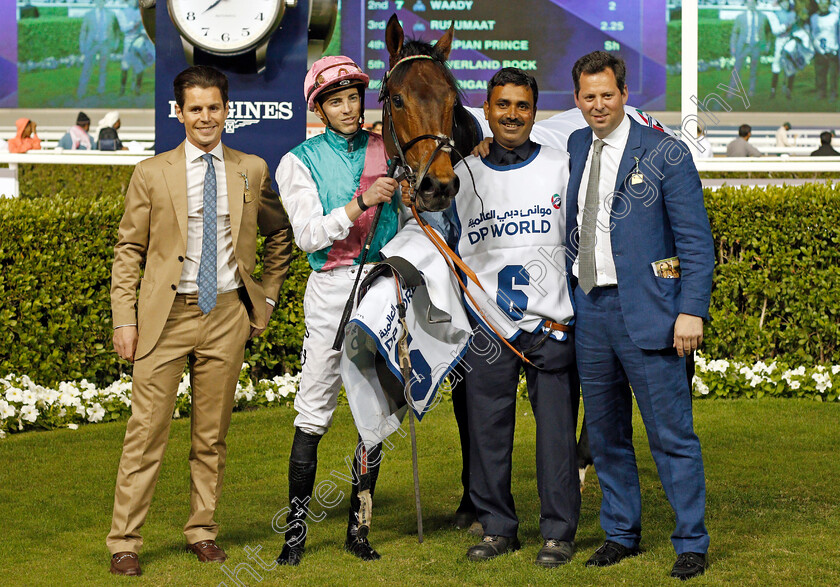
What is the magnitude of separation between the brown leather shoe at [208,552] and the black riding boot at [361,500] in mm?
535

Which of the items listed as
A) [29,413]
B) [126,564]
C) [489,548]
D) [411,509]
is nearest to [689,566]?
[489,548]

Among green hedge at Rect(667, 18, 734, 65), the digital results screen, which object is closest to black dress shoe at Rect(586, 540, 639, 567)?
the digital results screen

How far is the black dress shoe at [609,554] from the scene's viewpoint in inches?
157

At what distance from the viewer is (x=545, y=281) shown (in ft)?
13.3

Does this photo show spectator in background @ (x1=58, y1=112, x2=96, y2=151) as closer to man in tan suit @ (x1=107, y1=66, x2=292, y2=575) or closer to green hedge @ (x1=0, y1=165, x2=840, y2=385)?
green hedge @ (x1=0, y1=165, x2=840, y2=385)

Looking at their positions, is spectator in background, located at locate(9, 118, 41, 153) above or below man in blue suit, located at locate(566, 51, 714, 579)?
above

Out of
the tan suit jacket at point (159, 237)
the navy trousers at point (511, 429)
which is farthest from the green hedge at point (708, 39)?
the tan suit jacket at point (159, 237)

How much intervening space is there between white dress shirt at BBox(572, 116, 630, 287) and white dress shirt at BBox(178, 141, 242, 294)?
141 cm

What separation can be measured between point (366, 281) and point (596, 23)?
57.5ft

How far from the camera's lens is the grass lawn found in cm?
397

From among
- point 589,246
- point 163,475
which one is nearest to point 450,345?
point 589,246

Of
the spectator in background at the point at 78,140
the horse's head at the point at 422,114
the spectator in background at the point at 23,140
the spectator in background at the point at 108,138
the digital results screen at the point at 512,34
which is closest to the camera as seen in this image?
the horse's head at the point at 422,114

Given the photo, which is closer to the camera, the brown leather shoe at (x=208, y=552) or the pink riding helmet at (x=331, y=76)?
the pink riding helmet at (x=331, y=76)

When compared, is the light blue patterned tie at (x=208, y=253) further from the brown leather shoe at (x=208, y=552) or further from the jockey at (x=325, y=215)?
the brown leather shoe at (x=208, y=552)
